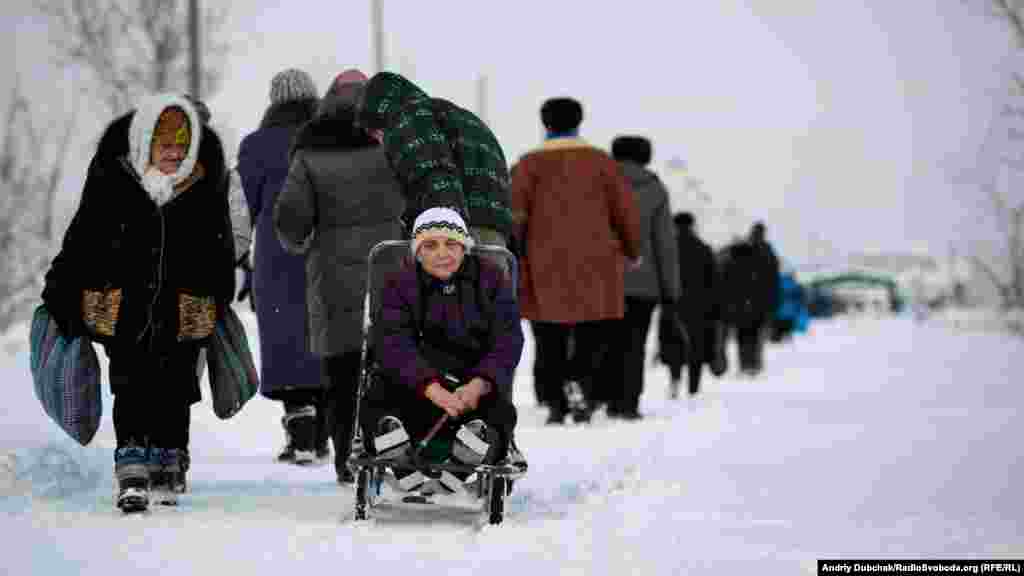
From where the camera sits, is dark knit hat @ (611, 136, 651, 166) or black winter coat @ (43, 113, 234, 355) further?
dark knit hat @ (611, 136, 651, 166)

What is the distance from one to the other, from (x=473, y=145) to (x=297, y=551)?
2.49m

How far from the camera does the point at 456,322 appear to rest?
263 inches

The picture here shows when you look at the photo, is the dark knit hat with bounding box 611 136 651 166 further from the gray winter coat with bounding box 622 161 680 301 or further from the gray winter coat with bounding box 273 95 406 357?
the gray winter coat with bounding box 273 95 406 357

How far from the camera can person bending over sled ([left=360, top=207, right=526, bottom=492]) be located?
650 centimetres

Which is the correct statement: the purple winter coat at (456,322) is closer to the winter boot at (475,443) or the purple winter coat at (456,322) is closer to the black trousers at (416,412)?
the black trousers at (416,412)

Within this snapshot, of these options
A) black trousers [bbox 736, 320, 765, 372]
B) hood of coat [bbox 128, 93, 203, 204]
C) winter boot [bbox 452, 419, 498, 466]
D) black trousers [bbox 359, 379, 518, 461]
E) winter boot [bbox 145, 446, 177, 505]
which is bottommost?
black trousers [bbox 736, 320, 765, 372]

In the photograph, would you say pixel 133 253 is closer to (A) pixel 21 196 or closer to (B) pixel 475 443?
(B) pixel 475 443

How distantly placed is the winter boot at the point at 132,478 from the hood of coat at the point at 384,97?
5.71 ft

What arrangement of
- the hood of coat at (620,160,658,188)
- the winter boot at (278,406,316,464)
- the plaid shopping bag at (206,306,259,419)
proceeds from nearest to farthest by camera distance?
1. the plaid shopping bag at (206,306,259,419)
2. the winter boot at (278,406,316,464)
3. the hood of coat at (620,160,658,188)

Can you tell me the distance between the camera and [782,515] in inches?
274

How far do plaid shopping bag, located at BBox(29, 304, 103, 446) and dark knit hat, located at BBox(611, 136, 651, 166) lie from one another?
6.75m

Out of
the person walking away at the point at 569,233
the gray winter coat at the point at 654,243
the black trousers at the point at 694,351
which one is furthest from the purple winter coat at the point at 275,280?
the black trousers at the point at 694,351

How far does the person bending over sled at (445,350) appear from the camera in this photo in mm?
6496

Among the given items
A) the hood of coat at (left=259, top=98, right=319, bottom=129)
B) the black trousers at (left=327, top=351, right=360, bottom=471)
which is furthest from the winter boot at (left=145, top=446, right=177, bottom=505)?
the hood of coat at (left=259, top=98, right=319, bottom=129)
